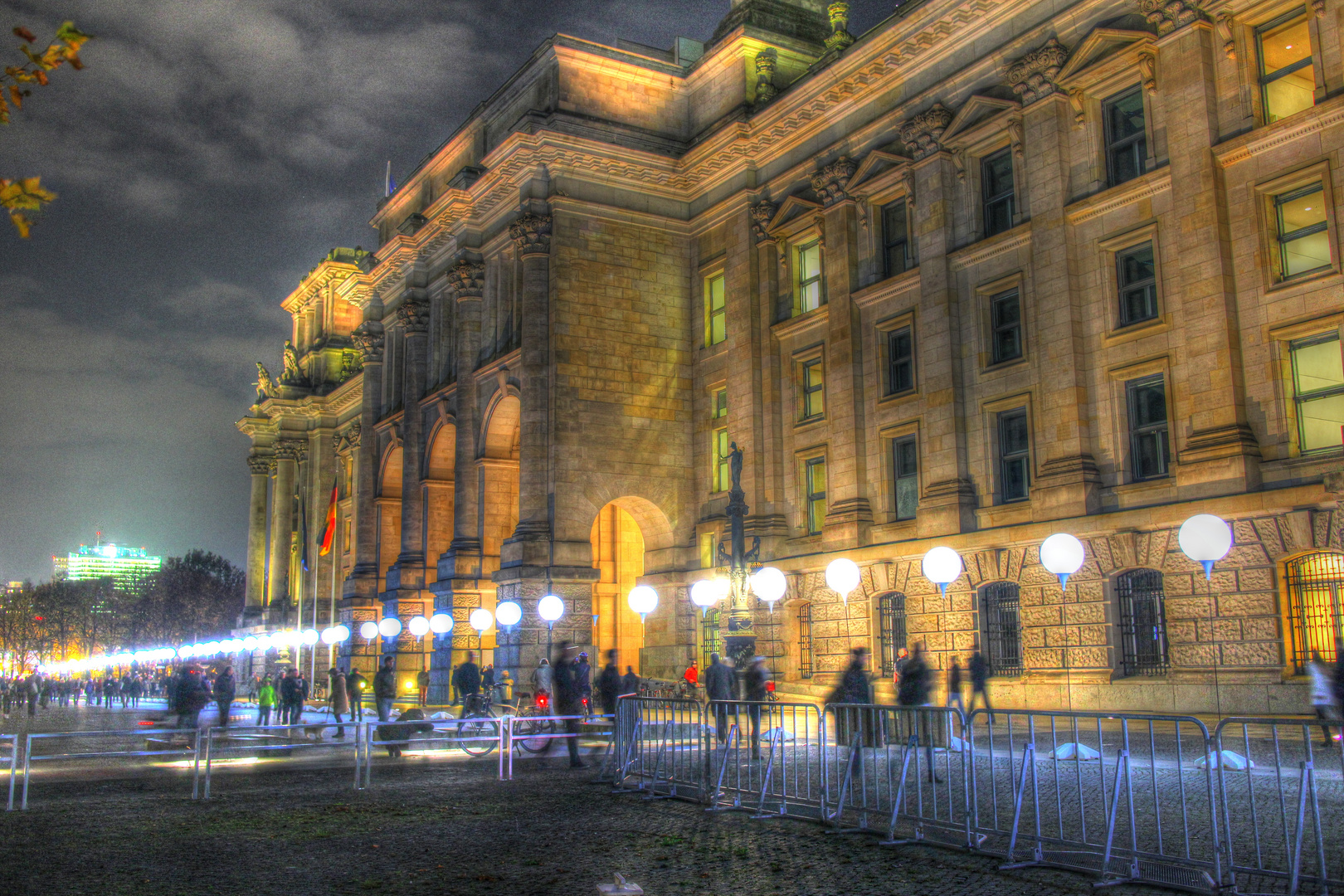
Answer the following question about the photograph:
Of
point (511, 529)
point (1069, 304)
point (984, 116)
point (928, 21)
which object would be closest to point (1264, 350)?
point (1069, 304)

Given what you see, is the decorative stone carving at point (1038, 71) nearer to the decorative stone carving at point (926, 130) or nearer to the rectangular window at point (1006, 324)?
the decorative stone carving at point (926, 130)

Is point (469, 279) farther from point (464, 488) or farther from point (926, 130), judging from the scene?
point (926, 130)

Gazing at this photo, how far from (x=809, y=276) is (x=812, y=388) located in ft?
11.9

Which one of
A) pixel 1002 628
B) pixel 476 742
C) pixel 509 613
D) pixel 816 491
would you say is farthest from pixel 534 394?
pixel 476 742

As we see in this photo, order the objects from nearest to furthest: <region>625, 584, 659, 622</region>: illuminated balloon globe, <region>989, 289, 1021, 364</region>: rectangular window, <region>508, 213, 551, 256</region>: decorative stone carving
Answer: <region>989, 289, 1021, 364</region>: rectangular window → <region>625, 584, 659, 622</region>: illuminated balloon globe → <region>508, 213, 551, 256</region>: decorative stone carving

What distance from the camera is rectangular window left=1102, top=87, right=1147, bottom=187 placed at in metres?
27.5

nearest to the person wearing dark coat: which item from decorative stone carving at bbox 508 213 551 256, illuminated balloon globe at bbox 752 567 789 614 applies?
illuminated balloon globe at bbox 752 567 789 614

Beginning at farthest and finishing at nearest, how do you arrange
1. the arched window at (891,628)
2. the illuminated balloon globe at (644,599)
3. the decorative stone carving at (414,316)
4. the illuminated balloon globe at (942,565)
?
the decorative stone carving at (414,316), the illuminated balloon globe at (644,599), the arched window at (891,628), the illuminated balloon globe at (942,565)

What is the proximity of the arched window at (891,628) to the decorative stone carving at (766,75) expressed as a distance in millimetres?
17006

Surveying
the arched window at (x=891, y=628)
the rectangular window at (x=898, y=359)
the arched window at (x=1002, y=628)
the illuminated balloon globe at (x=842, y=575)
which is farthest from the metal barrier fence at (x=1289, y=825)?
the rectangular window at (x=898, y=359)

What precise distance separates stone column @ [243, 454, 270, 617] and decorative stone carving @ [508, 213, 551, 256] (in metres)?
47.0

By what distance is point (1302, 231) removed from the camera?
23.8m

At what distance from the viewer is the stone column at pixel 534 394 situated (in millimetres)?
39031

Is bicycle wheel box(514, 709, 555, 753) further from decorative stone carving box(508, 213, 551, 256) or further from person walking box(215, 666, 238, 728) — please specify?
decorative stone carving box(508, 213, 551, 256)
